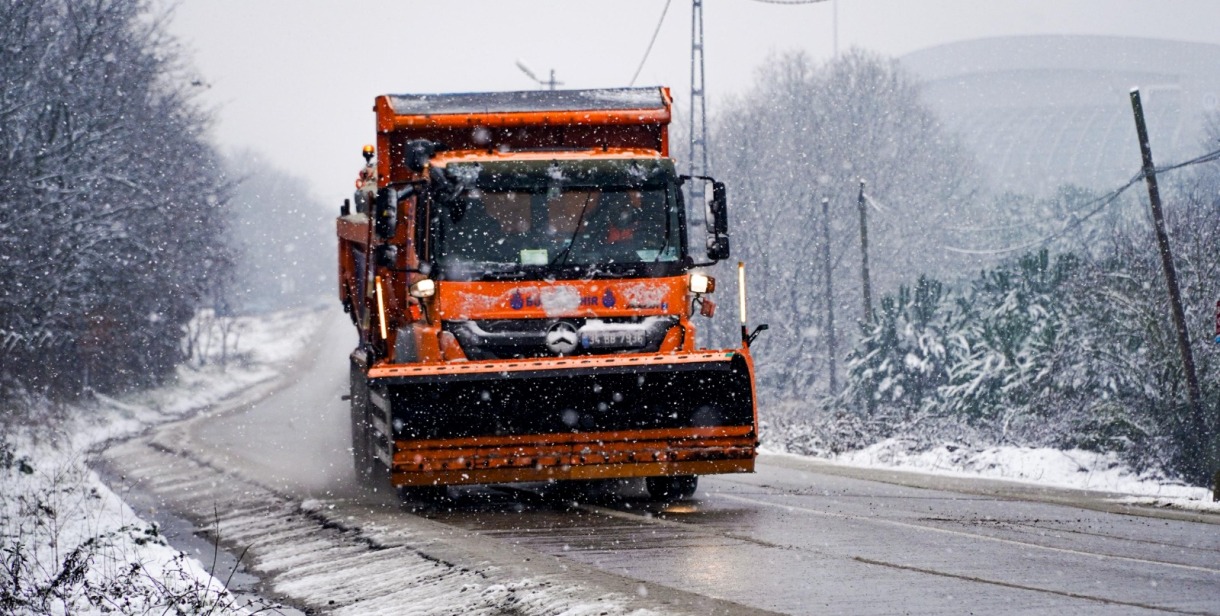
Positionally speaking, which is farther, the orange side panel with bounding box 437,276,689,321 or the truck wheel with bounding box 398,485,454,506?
the truck wheel with bounding box 398,485,454,506

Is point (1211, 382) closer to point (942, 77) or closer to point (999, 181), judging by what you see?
Answer: point (999, 181)

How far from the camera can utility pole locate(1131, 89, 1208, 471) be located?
892 inches

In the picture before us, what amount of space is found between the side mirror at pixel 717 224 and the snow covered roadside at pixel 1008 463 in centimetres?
789

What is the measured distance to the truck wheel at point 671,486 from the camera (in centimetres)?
1359

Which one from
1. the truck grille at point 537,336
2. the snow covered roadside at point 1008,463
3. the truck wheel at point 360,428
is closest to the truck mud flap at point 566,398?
the truck grille at point 537,336

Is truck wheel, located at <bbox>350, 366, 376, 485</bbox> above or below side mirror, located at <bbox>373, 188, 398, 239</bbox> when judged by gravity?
below

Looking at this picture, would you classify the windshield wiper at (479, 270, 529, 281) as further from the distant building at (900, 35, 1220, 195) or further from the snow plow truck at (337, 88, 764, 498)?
the distant building at (900, 35, 1220, 195)

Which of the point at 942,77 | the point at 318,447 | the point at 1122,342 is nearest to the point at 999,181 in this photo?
the point at 942,77

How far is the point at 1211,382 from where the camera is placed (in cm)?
2552

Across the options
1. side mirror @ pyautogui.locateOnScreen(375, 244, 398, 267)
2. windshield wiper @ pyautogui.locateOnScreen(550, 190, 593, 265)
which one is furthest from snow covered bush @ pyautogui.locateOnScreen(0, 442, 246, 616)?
windshield wiper @ pyautogui.locateOnScreen(550, 190, 593, 265)

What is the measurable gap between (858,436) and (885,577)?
1995 centimetres

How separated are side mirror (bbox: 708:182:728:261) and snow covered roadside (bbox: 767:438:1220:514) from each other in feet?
25.9

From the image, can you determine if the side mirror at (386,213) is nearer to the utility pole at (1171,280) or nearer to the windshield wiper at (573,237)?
the windshield wiper at (573,237)

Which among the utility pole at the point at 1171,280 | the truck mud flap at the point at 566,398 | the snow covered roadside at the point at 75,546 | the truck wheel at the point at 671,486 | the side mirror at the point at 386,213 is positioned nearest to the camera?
the snow covered roadside at the point at 75,546
